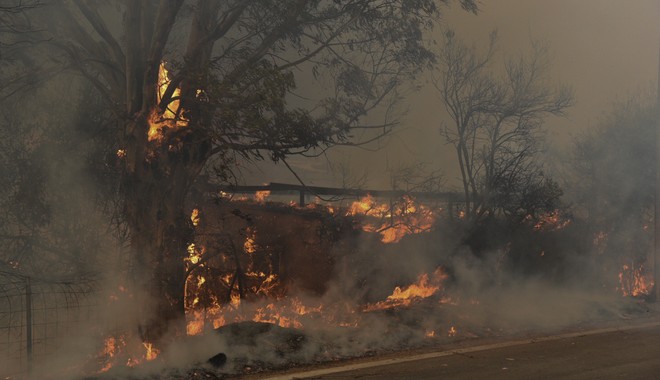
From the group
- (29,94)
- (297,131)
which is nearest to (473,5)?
(297,131)

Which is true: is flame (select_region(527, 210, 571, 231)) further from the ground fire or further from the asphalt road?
the asphalt road

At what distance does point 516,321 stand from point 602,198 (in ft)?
25.5

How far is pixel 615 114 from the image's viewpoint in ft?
65.3

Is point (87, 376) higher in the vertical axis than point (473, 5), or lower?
lower

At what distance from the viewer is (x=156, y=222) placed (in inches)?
347

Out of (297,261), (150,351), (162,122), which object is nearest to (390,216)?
(297,261)

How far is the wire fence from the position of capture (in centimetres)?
852

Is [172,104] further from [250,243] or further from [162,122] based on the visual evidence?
[250,243]

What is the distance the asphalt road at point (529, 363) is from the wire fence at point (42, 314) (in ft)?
10.9

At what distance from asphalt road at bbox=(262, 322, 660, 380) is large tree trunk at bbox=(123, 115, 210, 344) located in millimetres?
2130

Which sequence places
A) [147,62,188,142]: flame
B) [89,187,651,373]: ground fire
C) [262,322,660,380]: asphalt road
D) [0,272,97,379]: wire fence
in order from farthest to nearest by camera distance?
[89,187,651,373]: ground fire
[147,62,188,142]: flame
[0,272,97,379]: wire fence
[262,322,660,380]: asphalt road

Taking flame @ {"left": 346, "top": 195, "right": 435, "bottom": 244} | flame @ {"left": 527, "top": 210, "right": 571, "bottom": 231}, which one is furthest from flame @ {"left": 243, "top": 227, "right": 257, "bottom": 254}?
flame @ {"left": 527, "top": 210, "right": 571, "bottom": 231}

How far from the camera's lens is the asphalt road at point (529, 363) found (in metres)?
7.82

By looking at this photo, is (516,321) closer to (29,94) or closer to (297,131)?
(297,131)
